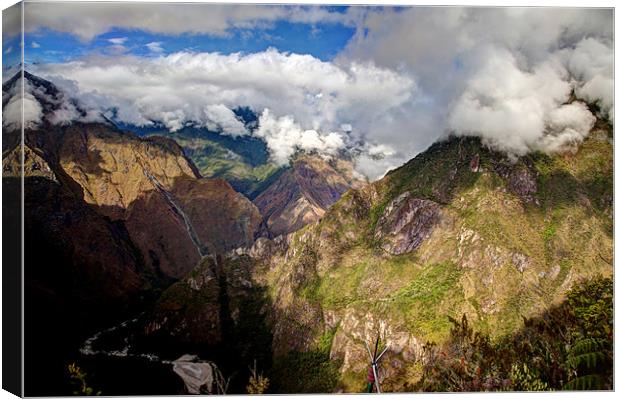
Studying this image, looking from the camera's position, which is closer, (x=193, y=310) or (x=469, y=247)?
(x=469, y=247)

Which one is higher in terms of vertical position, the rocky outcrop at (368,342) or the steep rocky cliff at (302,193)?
the steep rocky cliff at (302,193)

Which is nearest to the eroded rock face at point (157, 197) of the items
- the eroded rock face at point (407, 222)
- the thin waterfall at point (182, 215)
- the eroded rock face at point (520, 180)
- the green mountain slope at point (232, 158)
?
the thin waterfall at point (182, 215)

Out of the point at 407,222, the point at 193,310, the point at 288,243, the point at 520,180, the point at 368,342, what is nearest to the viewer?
the point at 368,342

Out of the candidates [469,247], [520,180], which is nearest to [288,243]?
[469,247]

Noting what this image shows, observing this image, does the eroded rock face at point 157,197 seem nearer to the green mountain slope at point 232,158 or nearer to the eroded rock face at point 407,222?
the green mountain slope at point 232,158

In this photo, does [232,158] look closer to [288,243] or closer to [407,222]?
[288,243]
